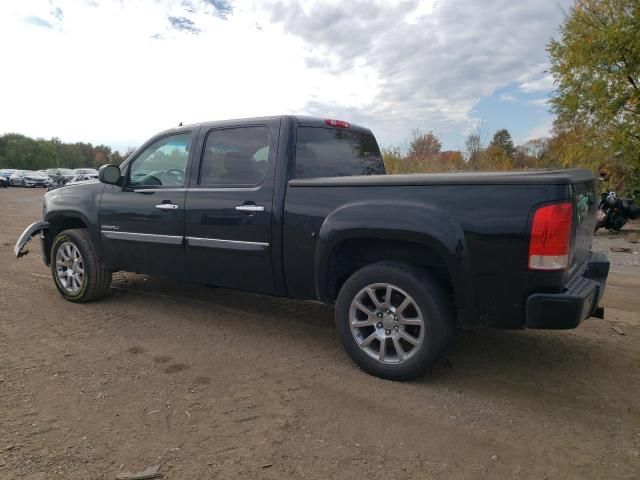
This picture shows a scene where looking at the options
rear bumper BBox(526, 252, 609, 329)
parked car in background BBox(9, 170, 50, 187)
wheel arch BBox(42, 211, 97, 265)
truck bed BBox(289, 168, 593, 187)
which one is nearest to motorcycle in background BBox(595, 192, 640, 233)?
truck bed BBox(289, 168, 593, 187)

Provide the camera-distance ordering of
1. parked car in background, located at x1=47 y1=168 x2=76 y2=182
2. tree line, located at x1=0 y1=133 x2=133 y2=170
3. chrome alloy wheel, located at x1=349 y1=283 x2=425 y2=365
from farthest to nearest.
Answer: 1. tree line, located at x1=0 y1=133 x2=133 y2=170
2. parked car in background, located at x1=47 y1=168 x2=76 y2=182
3. chrome alloy wheel, located at x1=349 y1=283 x2=425 y2=365

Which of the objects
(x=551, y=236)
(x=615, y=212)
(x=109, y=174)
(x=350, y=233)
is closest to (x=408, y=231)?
(x=350, y=233)

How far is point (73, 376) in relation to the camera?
3508 millimetres

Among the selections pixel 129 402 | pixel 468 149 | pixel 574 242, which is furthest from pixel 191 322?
pixel 468 149

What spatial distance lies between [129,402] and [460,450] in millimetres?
2039

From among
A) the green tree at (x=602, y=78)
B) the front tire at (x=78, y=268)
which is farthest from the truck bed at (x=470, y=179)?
the green tree at (x=602, y=78)

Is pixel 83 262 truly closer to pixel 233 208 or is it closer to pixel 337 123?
pixel 233 208

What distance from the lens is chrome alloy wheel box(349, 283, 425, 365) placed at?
332 cm

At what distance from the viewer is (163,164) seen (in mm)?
4828

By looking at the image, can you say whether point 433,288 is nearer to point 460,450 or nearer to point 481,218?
point 481,218

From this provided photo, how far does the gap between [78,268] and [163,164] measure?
1.60 metres

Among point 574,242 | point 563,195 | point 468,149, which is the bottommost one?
point 574,242

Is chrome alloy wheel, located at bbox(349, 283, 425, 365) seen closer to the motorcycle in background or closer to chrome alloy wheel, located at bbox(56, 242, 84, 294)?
chrome alloy wheel, located at bbox(56, 242, 84, 294)

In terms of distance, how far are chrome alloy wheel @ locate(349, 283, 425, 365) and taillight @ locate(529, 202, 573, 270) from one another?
83 cm
